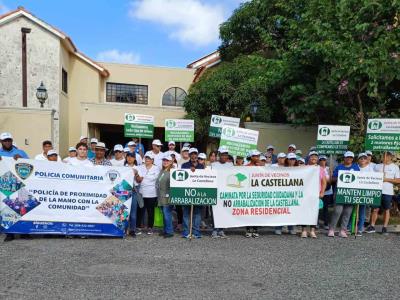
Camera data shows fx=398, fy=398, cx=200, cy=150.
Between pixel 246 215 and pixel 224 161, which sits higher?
pixel 224 161

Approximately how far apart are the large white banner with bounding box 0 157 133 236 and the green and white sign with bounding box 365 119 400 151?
5.81 metres

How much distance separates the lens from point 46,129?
17812 millimetres

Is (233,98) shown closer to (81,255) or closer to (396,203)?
(396,203)

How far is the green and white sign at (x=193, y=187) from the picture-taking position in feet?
26.1

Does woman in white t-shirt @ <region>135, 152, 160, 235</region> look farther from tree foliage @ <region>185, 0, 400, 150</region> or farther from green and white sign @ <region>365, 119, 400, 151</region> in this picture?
tree foliage @ <region>185, 0, 400, 150</region>

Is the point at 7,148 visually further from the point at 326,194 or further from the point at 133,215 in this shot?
the point at 326,194

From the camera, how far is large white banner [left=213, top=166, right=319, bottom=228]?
832 centimetres

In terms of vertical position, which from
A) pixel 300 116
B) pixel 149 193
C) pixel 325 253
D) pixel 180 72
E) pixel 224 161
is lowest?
pixel 325 253

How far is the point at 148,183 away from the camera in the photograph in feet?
27.0

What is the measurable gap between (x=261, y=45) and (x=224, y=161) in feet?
44.7

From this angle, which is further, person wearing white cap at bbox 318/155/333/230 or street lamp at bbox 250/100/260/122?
street lamp at bbox 250/100/260/122

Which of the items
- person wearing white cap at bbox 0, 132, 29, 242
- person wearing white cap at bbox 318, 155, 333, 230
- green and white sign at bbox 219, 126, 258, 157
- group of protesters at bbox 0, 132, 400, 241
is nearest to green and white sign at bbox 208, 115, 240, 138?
green and white sign at bbox 219, 126, 258, 157

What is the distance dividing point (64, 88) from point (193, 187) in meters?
17.9

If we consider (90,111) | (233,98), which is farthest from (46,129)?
(233,98)
